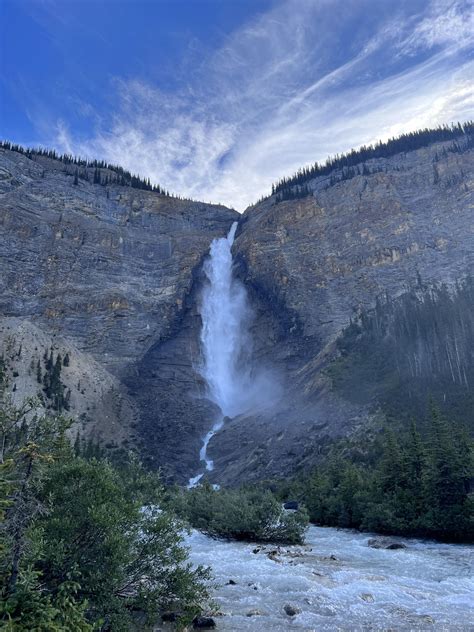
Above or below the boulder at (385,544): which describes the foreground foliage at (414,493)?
above

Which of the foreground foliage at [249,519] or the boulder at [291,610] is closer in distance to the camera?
the boulder at [291,610]

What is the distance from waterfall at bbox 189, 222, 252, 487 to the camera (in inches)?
3182

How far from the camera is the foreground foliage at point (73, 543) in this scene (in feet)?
21.0

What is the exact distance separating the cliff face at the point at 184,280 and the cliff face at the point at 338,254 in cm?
27

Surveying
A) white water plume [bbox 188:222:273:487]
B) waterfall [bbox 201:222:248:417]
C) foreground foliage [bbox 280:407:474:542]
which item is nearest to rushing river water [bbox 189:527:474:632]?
foreground foliage [bbox 280:407:474:542]

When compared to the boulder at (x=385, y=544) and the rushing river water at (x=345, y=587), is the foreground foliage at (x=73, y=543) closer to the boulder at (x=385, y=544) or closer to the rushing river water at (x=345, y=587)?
the rushing river water at (x=345, y=587)

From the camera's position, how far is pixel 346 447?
141 ft

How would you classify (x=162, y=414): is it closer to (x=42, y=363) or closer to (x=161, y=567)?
(x=42, y=363)

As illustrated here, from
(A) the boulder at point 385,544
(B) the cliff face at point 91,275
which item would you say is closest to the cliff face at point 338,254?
(B) the cliff face at point 91,275

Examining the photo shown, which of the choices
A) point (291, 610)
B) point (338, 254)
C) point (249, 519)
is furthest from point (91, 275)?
point (291, 610)

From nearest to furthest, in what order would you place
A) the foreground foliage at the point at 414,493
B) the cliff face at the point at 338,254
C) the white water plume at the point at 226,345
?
1. the foreground foliage at the point at 414,493
2. the cliff face at the point at 338,254
3. the white water plume at the point at 226,345

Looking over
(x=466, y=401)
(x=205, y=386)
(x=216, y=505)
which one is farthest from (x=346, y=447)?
(x=205, y=386)

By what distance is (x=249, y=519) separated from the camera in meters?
24.8

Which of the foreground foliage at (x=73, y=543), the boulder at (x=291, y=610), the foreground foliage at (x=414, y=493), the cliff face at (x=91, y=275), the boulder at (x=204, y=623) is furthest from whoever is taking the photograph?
the cliff face at (x=91, y=275)
